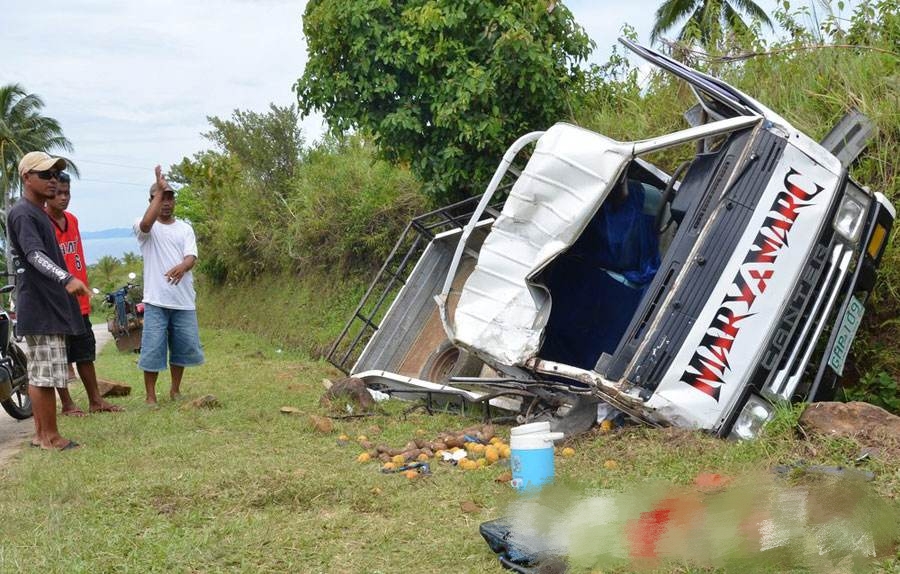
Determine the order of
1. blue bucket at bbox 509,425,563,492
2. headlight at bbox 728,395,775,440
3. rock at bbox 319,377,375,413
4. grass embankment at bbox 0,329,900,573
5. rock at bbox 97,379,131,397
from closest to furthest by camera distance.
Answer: grass embankment at bbox 0,329,900,573 < blue bucket at bbox 509,425,563,492 < headlight at bbox 728,395,775,440 < rock at bbox 319,377,375,413 < rock at bbox 97,379,131,397

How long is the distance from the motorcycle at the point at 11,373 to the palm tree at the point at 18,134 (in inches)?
1436

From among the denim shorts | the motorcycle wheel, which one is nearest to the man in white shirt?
the denim shorts

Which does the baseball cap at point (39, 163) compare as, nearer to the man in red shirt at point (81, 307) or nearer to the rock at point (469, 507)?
the man in red shirt at point (81, 307)

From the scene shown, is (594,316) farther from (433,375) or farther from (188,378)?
(188,378)

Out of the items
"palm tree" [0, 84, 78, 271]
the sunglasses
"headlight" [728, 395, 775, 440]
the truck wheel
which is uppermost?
"headlight" [728, 395, 775, 440]

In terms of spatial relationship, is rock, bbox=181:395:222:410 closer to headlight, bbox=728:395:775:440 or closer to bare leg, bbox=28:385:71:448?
bare leg, bbox=28:385:71:448

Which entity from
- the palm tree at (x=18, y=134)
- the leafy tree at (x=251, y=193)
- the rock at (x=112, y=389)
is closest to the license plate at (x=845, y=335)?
the rock at (x=112, y=389)

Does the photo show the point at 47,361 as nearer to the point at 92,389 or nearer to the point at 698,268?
the point at 92,389

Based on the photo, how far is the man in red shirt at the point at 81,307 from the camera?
7613 mm

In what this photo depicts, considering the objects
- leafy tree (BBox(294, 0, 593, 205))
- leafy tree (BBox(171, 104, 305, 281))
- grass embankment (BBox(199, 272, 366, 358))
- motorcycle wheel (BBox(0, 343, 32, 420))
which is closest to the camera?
motorcycle wheel (BBox(0, 343, 32, 420))

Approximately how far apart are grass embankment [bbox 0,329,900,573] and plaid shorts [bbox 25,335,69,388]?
493 mm

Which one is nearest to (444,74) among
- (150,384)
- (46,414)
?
(150,384)

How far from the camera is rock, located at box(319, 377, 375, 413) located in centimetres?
733

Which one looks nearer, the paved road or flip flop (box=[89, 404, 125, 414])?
the paved road
